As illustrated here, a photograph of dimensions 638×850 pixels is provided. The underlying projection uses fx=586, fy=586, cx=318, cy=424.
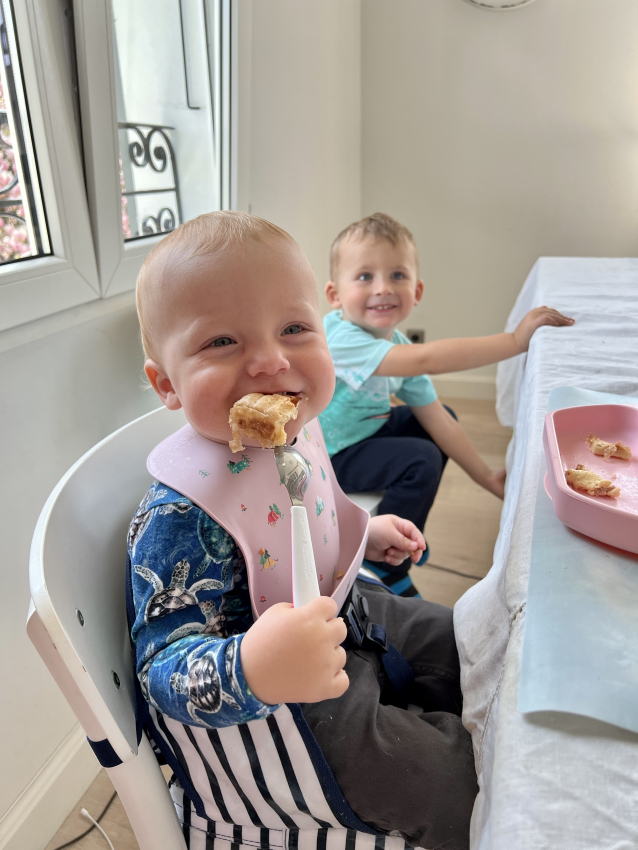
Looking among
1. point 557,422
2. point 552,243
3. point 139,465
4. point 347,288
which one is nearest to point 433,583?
point 347,288

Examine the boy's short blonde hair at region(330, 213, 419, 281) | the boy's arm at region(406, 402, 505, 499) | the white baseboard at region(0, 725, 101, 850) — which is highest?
the boy's short blonde hair at region(330, 213, 419, 281)

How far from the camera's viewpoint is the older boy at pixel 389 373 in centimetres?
136

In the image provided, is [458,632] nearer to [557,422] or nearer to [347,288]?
[557,422]

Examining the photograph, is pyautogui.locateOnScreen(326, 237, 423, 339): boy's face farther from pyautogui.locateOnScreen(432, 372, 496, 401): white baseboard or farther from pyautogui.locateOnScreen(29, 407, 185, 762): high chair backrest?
pyautogui.locateOnScreen(432, 372, 496, 401): white baseboard

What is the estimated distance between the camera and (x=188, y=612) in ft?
1.97

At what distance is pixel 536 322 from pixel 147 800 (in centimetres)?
109

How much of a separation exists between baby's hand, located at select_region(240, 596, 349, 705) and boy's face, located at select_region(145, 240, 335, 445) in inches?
9.1

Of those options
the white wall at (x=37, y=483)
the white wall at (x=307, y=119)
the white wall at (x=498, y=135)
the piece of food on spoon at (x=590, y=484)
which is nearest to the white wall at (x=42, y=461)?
the white wall at (x=37, y=483)

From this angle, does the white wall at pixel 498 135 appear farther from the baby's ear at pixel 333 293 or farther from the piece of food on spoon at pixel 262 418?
the piece of food on spoon at pixel 262 418

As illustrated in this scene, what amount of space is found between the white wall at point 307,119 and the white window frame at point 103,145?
0.71 m

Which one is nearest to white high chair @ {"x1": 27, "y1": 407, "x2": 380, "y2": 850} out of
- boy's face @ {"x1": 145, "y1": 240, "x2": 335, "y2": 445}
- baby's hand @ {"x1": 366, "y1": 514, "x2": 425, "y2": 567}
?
boy's face @ {"x1": 145, "y1": 240, "x2": 335, "y2": 445}

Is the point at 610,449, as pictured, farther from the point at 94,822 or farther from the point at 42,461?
the point at 94,822

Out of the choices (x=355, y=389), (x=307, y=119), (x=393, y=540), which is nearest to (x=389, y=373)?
(x=355, y=389)

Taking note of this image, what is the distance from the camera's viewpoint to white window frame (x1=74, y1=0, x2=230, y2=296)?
0.99 metres
